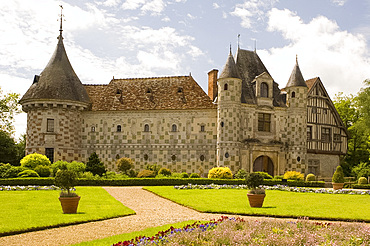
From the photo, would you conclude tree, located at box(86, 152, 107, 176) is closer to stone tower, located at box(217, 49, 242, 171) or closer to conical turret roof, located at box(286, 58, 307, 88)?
stone tower, located at box(217, 49, 242, 171)

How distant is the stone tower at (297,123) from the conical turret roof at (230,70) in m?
6.16

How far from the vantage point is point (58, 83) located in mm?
39750

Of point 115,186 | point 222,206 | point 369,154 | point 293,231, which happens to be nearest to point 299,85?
point 369,154

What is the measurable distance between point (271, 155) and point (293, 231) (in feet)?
96.0

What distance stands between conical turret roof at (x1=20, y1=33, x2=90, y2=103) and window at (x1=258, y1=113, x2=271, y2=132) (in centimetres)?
1723

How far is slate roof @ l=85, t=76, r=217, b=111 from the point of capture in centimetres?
4053

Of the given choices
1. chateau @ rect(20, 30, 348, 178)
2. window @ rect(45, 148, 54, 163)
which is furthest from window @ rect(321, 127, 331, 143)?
window @ rect(45, 148, 54, 163)

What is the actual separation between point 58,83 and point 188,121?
42.9 feet

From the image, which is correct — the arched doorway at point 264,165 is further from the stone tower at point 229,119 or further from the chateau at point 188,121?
the stone tower at point 229,119

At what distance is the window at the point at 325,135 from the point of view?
143 ft

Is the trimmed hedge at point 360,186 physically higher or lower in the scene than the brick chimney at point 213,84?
lower

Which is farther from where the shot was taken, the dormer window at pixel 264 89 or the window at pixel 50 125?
the dormer window at pixel 264 89

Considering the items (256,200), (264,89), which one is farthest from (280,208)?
(264,89)

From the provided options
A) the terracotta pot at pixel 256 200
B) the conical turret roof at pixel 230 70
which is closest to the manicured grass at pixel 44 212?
the terracotta pot at pixel 256 200
